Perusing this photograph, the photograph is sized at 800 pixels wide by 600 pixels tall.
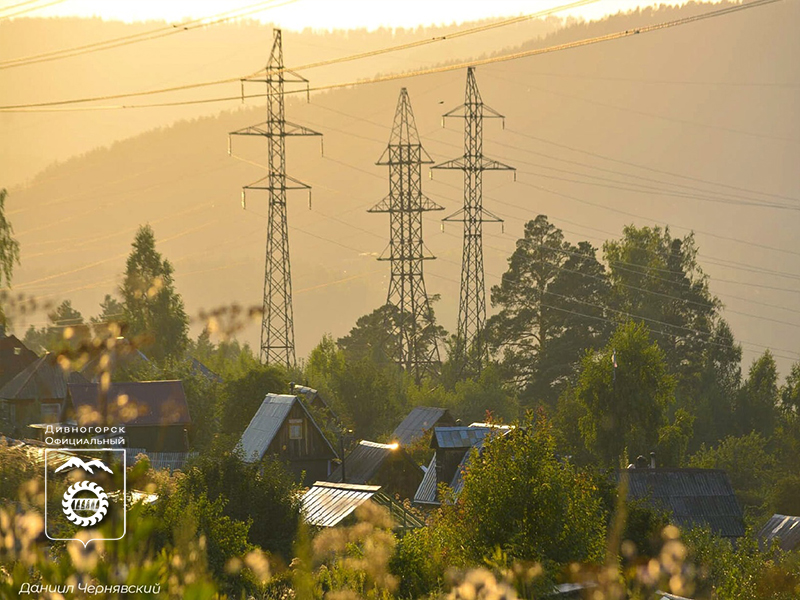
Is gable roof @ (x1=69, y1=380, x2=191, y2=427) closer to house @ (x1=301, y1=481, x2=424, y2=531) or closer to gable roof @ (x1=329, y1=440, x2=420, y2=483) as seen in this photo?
gable roof @ (x1=329, y1=440, x2=420, y2=483)

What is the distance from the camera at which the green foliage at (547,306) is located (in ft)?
330

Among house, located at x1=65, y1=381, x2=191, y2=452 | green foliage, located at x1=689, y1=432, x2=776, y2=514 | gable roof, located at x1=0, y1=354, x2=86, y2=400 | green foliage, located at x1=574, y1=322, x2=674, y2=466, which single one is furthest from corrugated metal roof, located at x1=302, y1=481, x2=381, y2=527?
green foliage, located at x1=689, y1=432, x2=776, y2=514

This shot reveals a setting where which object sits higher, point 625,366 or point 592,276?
point 592,276

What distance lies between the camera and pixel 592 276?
10956cm

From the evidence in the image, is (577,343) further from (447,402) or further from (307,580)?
(307,580)

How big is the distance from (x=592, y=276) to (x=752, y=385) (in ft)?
63.0

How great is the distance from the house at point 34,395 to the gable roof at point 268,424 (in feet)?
56.3

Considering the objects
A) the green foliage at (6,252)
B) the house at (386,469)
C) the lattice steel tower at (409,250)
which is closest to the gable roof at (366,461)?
the house at (386,469)

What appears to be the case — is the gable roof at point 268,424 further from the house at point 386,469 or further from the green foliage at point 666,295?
the green foliage at point 666,295

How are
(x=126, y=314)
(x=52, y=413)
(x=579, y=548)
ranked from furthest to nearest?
(x=126, y=314), (x=52, y=413), (x=579, y=548)

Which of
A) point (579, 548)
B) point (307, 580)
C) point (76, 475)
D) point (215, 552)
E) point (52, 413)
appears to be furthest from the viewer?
point (52, 413)

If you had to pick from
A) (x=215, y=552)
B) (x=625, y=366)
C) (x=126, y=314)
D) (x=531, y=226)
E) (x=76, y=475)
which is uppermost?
(x=531, y=226)

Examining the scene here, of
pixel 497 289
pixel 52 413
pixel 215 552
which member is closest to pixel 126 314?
pixel 52 413

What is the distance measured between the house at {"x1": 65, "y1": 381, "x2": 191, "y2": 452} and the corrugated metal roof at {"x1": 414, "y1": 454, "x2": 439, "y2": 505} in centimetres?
1399
